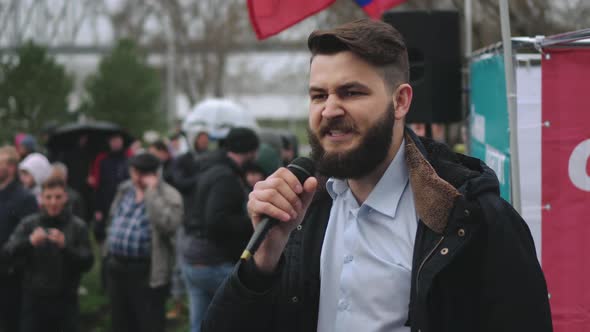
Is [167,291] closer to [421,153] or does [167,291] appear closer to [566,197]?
[566,197]

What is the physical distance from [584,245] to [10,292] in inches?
214

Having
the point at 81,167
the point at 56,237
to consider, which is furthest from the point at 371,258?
the point at 81,167

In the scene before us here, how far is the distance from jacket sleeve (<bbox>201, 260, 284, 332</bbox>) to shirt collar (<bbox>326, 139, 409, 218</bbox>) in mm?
342

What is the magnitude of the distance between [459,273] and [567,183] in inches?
69.5

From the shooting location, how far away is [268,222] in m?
2.16

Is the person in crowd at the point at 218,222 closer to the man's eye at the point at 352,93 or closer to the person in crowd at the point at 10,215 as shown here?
the person in crowd at the point at 10,215

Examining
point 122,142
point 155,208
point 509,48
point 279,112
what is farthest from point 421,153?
point 279,112

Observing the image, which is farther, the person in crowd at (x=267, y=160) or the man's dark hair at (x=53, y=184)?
the person in crowd at (x=267, y=160)

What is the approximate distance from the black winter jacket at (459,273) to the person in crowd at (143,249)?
473 centimetres

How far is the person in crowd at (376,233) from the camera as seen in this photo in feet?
7.07

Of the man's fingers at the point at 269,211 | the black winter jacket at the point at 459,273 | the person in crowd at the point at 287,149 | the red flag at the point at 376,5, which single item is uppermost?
the red flag at the point at 376,5

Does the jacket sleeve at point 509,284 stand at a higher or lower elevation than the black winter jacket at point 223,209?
higher

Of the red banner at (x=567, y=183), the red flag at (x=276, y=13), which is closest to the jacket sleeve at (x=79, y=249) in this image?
the red flag at (x=276, y=13)

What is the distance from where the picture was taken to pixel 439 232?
7.14ft
